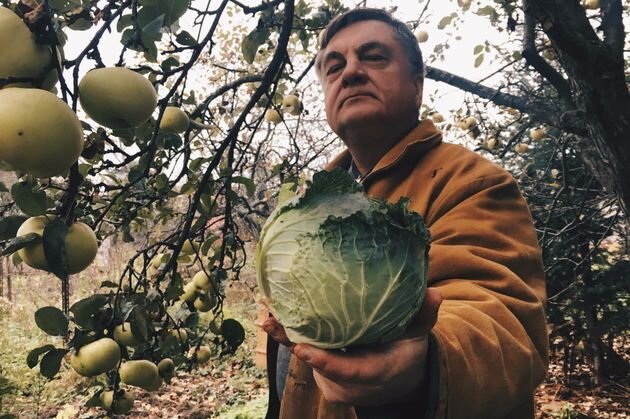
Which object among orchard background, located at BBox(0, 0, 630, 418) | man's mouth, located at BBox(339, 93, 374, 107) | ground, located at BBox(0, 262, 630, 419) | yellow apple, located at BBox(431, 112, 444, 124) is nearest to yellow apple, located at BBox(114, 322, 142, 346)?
orchard background, located at BBox(0, 0, 630, 418)

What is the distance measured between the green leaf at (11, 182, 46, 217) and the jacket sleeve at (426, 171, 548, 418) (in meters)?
0.95

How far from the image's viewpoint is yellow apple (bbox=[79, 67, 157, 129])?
38.4 inches

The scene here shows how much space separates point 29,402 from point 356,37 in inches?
266

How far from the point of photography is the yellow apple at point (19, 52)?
826 millimetres

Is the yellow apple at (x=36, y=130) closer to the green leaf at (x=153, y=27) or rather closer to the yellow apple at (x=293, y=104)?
the green leaf at (x=153, y=27)

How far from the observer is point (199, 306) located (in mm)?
2643

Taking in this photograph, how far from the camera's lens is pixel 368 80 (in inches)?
76.9

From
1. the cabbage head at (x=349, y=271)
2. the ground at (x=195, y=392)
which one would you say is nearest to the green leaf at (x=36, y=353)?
the cabbage head at (x=349, y=271)

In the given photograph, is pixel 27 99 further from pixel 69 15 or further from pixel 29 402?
pixel 29 402

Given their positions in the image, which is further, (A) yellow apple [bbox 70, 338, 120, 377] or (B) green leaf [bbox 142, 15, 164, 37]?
(A) yellow apple [bbox 70, 338, 120, 377]

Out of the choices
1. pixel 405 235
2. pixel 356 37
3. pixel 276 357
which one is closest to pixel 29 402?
pixel 276 357

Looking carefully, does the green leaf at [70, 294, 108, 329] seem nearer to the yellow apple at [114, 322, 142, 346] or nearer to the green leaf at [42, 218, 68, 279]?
the yellow apple at [114, 322, 142, 346]

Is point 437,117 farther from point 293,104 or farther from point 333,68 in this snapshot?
point 333,68

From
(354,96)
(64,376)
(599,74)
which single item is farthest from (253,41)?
(64,376)
